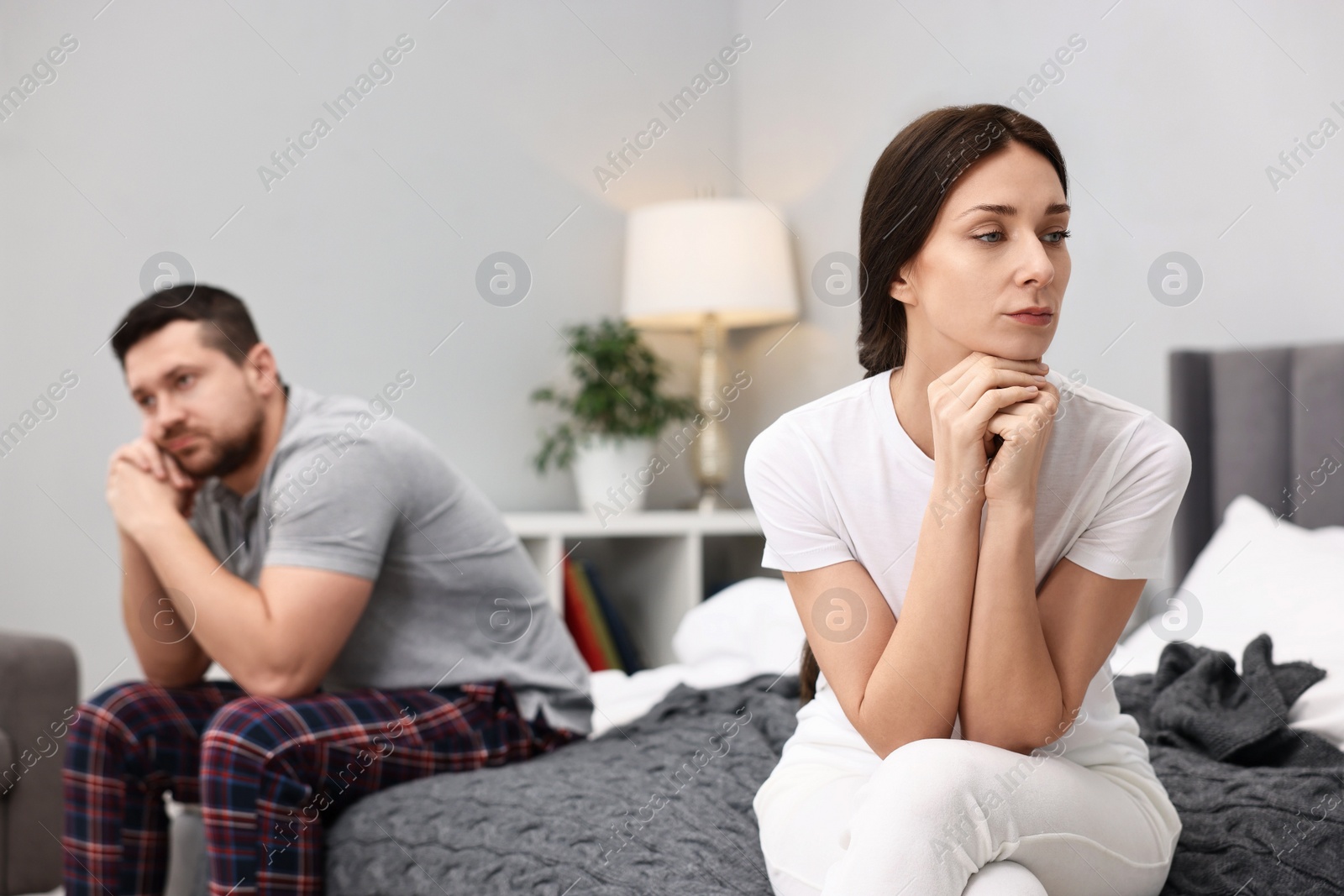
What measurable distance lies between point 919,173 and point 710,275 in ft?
6.38

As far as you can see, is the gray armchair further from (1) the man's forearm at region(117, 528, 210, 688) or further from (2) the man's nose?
(2) the man's nose

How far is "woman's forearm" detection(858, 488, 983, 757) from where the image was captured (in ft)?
2.84

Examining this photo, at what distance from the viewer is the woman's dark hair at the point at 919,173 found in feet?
2.88

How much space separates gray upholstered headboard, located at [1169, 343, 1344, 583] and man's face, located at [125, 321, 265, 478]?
152 cm

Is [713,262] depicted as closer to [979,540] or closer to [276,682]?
[276,682]

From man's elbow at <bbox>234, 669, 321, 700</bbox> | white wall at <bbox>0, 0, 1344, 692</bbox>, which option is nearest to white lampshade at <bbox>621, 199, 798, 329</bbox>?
white wall at <bbox>0, 0, 1344, 692</bbox>

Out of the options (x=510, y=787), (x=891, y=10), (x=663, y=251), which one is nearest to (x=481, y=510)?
(x=510, y=787)

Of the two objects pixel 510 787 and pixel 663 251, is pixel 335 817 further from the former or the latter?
pixel 663 251

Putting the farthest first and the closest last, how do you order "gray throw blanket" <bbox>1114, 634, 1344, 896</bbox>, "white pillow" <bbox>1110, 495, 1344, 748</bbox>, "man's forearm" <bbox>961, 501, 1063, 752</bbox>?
"white pillow" <bbox>1110, 495, 1344, 748</bbox> < "gray throw blanket" <bbox>1114, 634, 1344, 896</bbox> < "man's forearm" <bbox>961, 501, 1063, 752</bbox>

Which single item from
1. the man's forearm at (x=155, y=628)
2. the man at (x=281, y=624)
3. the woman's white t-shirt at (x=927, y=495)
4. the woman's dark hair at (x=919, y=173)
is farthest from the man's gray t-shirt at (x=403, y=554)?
the woman's dark hair at (x=919, y=173)

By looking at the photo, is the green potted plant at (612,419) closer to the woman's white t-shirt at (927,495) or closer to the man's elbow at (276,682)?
the man's elbow at (276,682)

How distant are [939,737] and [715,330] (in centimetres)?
219

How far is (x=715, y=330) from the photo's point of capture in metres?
3.01

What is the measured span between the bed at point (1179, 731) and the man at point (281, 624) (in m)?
0.08
